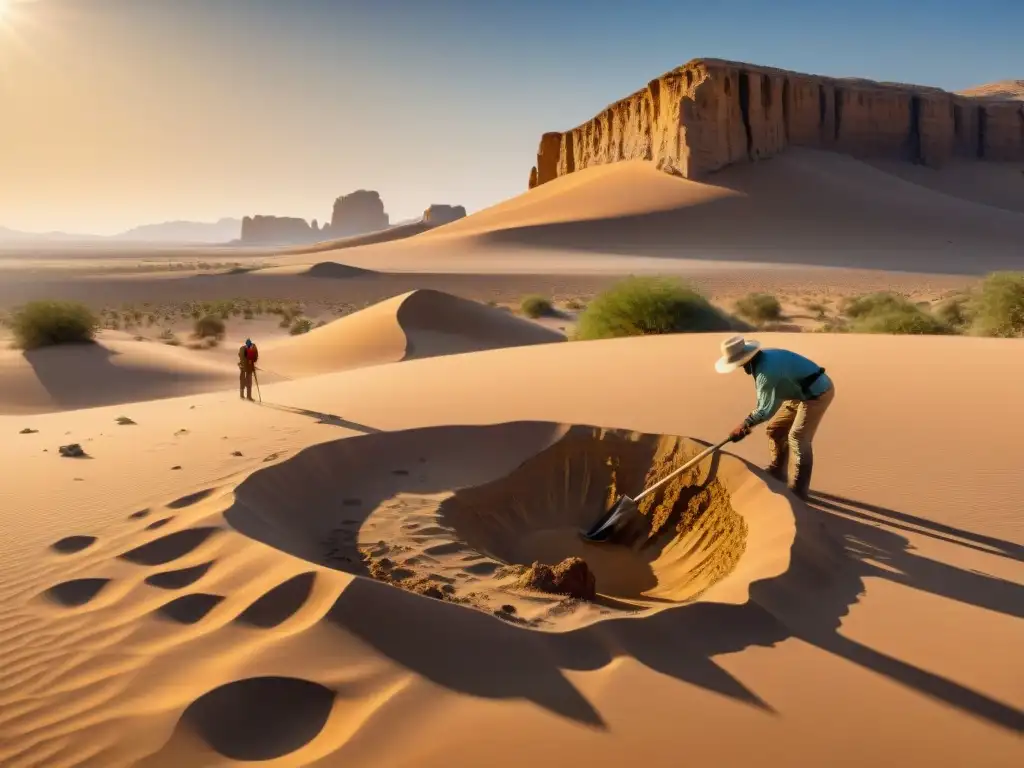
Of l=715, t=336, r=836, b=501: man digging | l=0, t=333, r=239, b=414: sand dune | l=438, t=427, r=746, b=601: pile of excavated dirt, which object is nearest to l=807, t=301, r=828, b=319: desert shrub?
l=0, t=333, r=239, b=414: sand dune

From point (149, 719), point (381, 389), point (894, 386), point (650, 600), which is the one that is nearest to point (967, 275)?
point (894, 386)

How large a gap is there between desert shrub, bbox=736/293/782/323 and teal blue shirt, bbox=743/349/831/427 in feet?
58.0

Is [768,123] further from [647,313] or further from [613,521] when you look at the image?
[613,521]

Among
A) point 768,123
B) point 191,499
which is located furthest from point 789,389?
point 768,123

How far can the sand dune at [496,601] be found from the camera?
277 cm

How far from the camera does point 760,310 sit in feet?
73.7

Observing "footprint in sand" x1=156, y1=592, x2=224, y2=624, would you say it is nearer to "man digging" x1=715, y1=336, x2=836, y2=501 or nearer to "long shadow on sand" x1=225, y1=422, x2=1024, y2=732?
"long shadow on sand" x1=225, y1=422, x2=1024, y2=732

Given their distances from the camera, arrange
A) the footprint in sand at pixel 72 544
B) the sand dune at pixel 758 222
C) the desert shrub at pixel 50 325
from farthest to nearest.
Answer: the sand dune at pixel 758 222 → the desert shrub at pixel 50 325 → the footprint in sand at pixel 72 544

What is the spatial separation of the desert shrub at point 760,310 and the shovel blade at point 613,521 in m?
17.9

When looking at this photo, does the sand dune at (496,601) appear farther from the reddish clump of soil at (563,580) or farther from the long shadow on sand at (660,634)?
the reddish clump of soil at (563,580)

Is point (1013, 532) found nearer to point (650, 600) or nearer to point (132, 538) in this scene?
point (650, 600)

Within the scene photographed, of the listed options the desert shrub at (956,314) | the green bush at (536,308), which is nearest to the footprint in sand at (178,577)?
the desert shrub at (956,314)

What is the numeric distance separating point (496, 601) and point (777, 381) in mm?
2591

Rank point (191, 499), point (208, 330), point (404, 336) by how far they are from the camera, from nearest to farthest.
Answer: point (191, 499)
point (404, 336)
point (208, 330)
